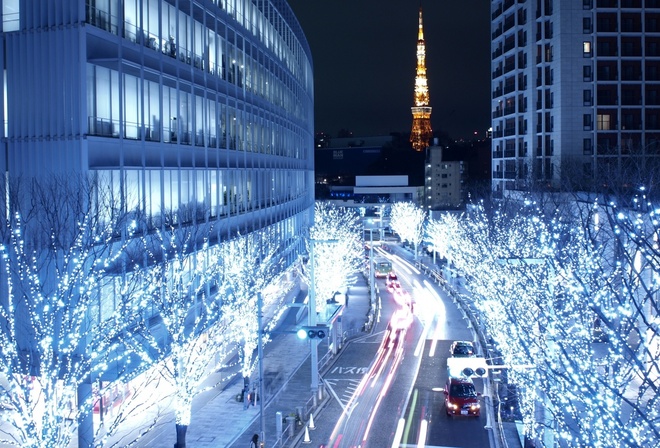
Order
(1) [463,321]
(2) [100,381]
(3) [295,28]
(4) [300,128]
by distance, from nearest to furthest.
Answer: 1. (2) [100,381]
2. (1) [463,321]
3. (3) [295,28]
4. (4) [300,128]

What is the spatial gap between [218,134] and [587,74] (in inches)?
1200

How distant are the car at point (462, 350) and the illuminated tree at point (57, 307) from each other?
45.4 feet

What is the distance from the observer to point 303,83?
1849 inches

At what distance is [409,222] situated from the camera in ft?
216

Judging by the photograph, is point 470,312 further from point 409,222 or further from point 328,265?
point 409,222

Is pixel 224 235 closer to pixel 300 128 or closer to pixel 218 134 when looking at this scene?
pixel 218 134

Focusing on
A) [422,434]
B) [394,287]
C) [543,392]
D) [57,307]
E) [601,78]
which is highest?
[601,78]

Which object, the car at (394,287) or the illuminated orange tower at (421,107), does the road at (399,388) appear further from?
the illuminated orange tower at (421,107)

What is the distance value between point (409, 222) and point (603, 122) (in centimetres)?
2428

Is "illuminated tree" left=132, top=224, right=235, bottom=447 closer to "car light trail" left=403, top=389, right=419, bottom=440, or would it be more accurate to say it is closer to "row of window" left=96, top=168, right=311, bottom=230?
"row of window" left=96, top=168, right=311, bottom=230

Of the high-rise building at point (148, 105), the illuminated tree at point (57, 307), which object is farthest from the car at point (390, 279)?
the illuminated tree at point (57, 307)

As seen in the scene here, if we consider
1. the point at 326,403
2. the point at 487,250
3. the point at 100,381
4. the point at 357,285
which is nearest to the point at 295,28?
the point at 357,285

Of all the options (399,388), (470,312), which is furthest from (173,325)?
(470,312)

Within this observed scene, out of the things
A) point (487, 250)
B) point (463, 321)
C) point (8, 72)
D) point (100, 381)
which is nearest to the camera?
point (100, 381)
